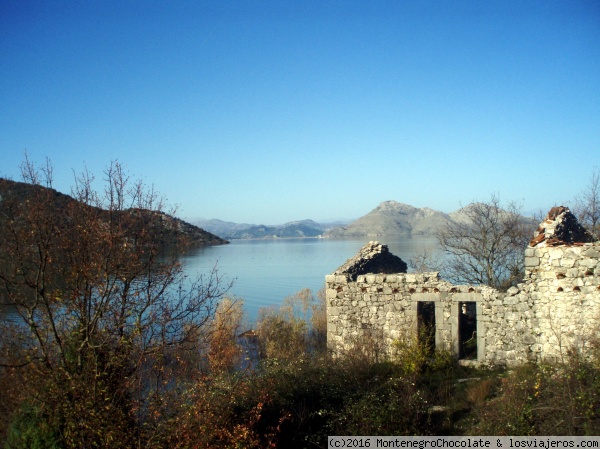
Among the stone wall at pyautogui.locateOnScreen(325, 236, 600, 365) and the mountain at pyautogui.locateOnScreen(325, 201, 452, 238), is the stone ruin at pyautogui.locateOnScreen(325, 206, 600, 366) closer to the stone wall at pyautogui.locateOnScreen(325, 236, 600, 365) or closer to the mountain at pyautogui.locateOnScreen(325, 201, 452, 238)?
the stone wall at pyautogui.locateOnScreen(325, 236, 600, 365)

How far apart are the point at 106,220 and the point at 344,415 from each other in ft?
18.7

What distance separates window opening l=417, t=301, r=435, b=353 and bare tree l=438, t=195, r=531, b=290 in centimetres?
677

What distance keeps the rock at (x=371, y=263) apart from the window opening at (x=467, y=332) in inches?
Answer: 122

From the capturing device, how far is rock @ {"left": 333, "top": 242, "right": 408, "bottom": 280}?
49.1 feet

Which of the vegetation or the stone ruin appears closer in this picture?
the vegetation

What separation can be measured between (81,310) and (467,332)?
37.9 ft

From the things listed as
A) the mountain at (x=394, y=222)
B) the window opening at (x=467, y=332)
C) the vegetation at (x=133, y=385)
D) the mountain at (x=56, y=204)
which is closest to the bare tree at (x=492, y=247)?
the window opening at (x=467, y=332)

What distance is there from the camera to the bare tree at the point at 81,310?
24.0 ft

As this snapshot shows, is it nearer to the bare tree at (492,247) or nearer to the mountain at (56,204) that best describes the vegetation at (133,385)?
the mountain at (56,204)

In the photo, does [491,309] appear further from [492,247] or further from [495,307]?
[492,247]

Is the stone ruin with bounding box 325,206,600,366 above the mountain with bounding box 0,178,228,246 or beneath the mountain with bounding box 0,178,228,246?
beneath

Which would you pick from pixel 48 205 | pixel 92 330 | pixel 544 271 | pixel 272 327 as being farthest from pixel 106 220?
pixel 272 327

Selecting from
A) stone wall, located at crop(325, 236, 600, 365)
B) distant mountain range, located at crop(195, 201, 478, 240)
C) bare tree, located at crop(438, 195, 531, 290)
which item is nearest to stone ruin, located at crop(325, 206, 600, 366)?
stone wall, located at crop(325, 236, 600, 365)

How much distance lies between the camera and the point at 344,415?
9.12 meters
